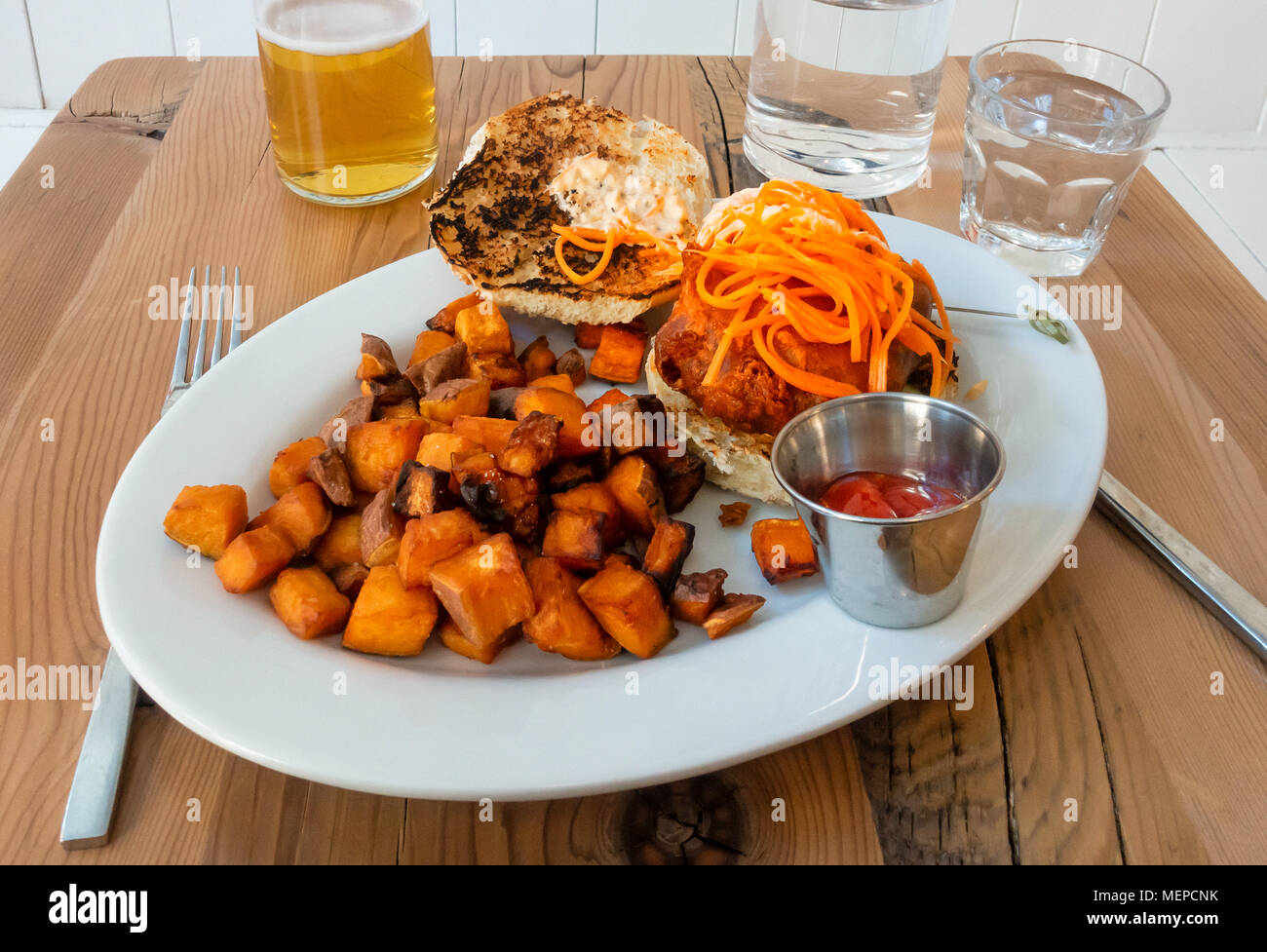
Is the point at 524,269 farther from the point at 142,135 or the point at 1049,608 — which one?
the point at 142,135

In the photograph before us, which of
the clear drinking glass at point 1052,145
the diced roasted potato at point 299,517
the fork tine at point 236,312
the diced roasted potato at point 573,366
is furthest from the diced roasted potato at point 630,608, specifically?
the clear drinking glass at point 1052,145

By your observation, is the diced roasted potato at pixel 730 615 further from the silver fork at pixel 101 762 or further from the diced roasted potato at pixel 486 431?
the silver fork at pixel 101 762

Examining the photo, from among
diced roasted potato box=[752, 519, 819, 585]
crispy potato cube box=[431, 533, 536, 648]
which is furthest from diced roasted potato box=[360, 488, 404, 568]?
diced roasted potato box=[752, 519, 819, 585]

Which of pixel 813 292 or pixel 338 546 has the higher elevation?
pixel 813 292

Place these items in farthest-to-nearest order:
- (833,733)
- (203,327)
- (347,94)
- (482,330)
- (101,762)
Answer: (347,94) < (203,327) < (482,330) < (833,733) < (101,762)

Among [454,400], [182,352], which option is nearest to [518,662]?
[454,400]

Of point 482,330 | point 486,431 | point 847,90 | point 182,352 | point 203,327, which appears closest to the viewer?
point 486,431

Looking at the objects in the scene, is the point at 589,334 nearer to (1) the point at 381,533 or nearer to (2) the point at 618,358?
(2) the point at 618,358
